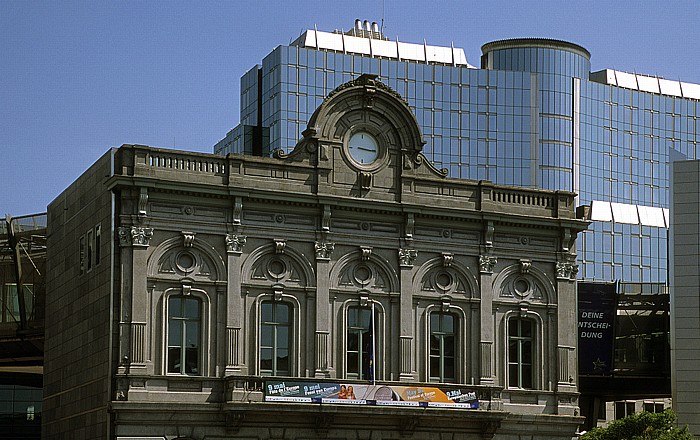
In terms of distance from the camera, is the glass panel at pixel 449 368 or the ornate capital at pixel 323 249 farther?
the glass panel at pixel 449 368

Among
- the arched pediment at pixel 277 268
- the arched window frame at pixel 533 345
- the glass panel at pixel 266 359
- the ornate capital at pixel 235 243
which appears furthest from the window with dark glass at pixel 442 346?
the ornate capital at pixel 235 243

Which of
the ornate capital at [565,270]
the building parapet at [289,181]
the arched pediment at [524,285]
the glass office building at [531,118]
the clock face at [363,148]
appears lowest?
the arched pediment at [524,285]

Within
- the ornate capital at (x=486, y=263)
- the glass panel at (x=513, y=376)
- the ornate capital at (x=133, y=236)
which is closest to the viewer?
the ornate capital at (x=133, y=236)

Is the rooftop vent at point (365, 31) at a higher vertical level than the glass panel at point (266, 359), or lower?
higher

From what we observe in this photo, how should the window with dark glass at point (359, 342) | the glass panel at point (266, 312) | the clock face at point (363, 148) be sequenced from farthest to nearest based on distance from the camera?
the clock face at point (363, 148)
the window with dark glass at point (359, 342)
the glass panel at point (266, 312)

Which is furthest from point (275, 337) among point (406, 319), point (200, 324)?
point (406, 319)

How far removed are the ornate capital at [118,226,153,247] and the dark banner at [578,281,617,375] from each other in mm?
39198

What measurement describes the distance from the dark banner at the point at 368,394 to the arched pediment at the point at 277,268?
441cm

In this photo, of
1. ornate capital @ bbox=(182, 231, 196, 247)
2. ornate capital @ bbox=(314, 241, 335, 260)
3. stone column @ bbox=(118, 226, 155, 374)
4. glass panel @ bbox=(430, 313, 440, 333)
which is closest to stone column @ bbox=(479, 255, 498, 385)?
glass panel @ bbox=(430, 313, 440, 333)

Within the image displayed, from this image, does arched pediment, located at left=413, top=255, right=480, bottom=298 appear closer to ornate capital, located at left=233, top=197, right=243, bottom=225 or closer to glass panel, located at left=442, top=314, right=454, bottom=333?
glass panel, located at left=442, top=314, right=454, bottom=333

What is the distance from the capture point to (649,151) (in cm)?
14200

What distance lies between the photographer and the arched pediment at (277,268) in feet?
190

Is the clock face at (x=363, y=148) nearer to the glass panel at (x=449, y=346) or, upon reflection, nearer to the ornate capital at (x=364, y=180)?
the ornate capital at (x=364, y=180)

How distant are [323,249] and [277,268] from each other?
214 cm
